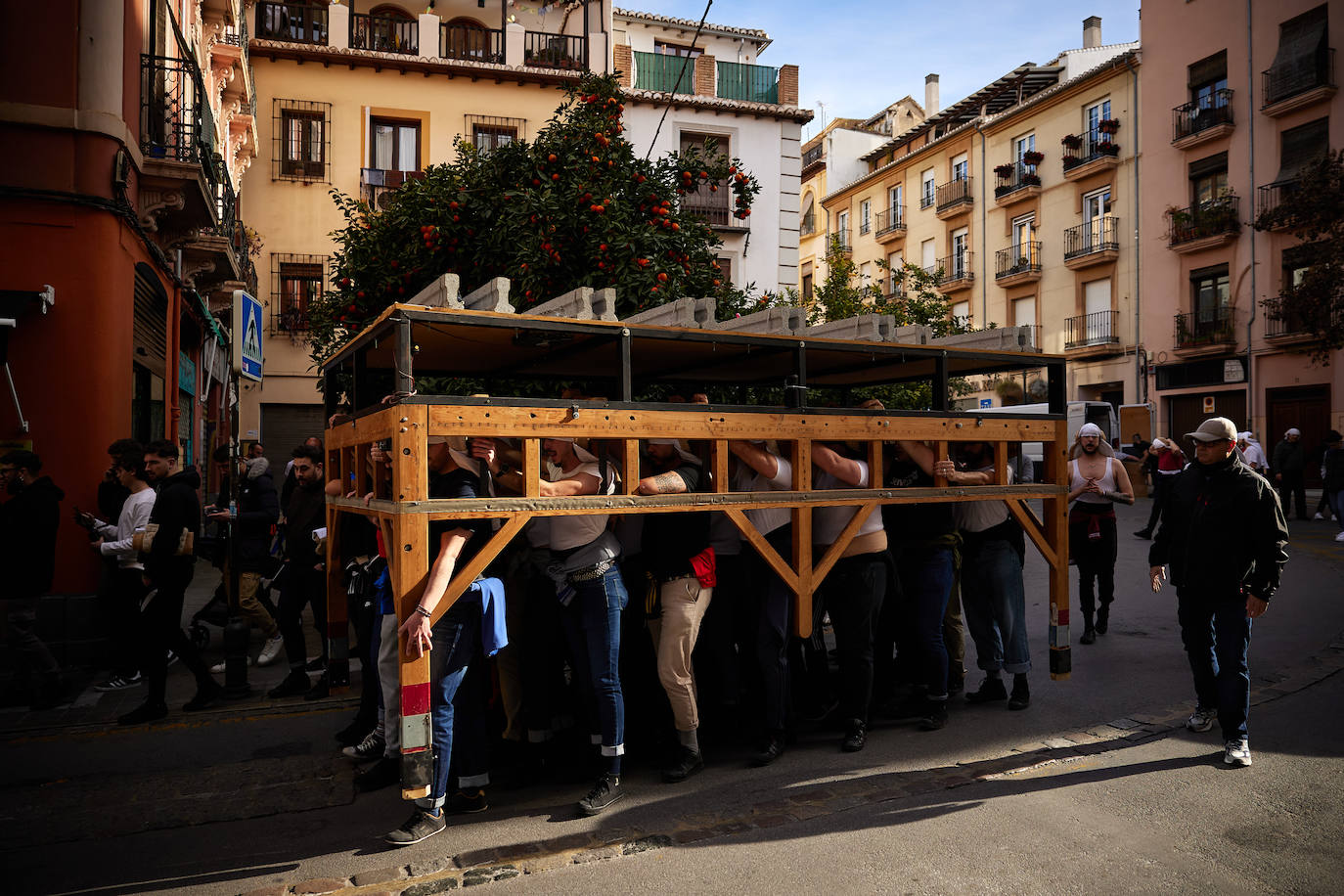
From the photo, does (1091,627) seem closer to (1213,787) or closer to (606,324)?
(1213,787)

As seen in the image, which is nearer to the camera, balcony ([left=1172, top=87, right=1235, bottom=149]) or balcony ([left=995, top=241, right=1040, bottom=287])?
balcony ([left=1172, top=87, right=1235, bottom=149])

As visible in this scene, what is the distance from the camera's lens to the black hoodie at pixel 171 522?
6055mm

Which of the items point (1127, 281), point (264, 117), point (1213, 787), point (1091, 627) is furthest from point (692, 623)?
point (1127, 281)

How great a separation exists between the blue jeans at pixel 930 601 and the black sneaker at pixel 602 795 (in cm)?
220

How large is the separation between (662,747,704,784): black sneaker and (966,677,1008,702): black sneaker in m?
2.25

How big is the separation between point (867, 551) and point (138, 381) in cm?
855

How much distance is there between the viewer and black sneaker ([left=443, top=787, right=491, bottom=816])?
173 inches

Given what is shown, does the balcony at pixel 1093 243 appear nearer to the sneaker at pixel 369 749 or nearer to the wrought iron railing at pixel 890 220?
the wrought iron railing at pixel 890 220

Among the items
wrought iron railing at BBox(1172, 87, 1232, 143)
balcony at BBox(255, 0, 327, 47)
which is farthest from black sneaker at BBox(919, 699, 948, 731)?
wrought iron railing at BBox(1172, 87, 1232, 143)

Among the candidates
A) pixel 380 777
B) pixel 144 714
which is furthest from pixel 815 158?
pixel 380 777

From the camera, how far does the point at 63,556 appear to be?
309 inches

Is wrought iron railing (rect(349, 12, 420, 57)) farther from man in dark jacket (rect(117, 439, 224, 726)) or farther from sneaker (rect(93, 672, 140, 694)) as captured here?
sneaker (rect(93, 672, 140, 694))

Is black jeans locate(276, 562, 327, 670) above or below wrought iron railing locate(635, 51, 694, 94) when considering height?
below

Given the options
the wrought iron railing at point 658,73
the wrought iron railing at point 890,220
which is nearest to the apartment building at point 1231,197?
the wrought iron railing at point 890,220
